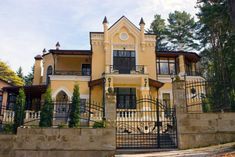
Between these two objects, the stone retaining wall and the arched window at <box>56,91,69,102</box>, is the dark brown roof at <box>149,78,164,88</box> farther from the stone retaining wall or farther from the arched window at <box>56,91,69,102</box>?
the stone retaining wall

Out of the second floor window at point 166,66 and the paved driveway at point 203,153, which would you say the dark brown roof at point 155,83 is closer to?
the second floor window at point 166,66

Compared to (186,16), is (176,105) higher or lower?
lower

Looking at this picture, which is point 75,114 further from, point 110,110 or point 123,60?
point 123,60

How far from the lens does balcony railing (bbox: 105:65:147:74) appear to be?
24.3 m

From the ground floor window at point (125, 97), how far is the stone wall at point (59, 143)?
13.7 meters

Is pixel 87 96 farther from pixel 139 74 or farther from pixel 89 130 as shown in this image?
pixel 89 130

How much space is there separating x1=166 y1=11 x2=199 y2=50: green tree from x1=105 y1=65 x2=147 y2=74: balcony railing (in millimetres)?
19156

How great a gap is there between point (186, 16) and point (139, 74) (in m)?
26.1

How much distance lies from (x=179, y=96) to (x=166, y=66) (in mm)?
16202

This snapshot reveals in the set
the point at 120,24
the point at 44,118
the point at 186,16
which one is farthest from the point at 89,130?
the point at 186,16

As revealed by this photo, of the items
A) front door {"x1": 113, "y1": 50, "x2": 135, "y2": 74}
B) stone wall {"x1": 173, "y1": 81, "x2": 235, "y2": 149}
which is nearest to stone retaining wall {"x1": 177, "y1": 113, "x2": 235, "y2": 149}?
stone wall {"x1": 173, "y1": 81, "x2": 235, "y2": 149}

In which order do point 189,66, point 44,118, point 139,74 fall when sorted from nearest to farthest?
point 44,118
point 139,74
point 189,66

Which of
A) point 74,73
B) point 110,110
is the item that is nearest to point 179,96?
point 110,110

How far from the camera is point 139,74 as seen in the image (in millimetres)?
23734
